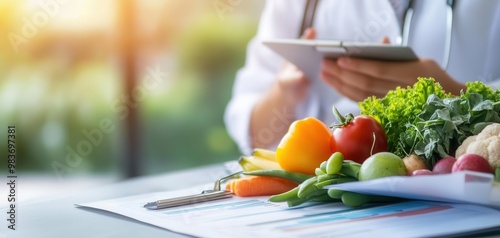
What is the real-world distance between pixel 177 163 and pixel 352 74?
64.4 inches

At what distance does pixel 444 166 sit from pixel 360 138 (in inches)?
6.6

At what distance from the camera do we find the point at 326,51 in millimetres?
1611

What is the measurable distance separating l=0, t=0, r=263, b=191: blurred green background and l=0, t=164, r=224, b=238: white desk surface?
1.50 m

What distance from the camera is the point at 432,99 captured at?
3.54 ft

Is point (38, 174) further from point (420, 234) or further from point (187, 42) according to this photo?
point (420, 234)

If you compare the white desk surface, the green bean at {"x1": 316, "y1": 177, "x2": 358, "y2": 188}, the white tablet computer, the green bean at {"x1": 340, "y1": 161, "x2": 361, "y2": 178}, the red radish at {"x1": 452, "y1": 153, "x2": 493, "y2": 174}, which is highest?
the white tablet computer

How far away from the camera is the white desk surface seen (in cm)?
95

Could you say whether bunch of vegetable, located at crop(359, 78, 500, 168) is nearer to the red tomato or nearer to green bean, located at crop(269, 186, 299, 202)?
the red tomato

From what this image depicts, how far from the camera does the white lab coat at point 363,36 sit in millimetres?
1741

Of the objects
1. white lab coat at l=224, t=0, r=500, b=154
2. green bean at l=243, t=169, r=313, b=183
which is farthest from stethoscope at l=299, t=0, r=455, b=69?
green bean at l=243, t=169, r=313, b=183

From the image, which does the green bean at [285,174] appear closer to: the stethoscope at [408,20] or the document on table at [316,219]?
the document on table at [316,219]

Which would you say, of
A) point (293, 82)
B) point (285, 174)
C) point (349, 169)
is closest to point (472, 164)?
point (349, 169)

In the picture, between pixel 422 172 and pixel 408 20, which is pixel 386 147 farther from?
pixel 408 20

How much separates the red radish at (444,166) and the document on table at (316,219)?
4cm
